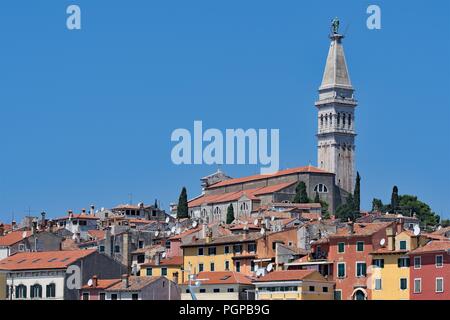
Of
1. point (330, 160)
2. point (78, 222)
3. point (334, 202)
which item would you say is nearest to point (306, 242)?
point (78, 222)

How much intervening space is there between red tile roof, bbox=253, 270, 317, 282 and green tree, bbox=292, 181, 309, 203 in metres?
66.5

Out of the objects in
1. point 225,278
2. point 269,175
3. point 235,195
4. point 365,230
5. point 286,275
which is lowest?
point 225,278

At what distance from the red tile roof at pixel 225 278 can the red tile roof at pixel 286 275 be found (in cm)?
103

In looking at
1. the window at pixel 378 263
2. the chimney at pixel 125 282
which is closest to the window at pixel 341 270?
the window at pixel 378 263

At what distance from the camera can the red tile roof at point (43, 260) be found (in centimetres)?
5584

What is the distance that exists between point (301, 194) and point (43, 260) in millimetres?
63838

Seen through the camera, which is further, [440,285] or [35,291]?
[35,291]

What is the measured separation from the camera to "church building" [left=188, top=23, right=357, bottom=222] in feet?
415

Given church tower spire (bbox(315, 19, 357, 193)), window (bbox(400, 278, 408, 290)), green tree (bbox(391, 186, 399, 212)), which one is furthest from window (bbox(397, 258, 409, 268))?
church tower spire (bbox(315, 19, 357, 193))

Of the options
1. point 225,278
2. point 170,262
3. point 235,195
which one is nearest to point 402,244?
point 225,278

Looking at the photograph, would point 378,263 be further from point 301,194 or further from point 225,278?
point 301,194

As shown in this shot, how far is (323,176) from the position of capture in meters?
132

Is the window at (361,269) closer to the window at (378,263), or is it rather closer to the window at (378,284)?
the window at (378,263)

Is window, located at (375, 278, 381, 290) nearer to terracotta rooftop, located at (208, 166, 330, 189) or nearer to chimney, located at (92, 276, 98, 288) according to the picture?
chimney, located at (92, 276, 98, 288)
